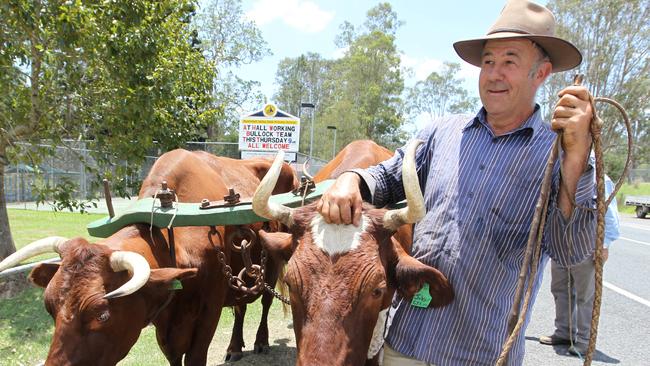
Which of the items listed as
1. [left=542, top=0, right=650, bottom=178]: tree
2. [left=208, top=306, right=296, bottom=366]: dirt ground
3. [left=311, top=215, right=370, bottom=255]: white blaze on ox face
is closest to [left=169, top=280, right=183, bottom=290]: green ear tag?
[left=311, top=215, right=370, bottom=255]: white blaze on ox face

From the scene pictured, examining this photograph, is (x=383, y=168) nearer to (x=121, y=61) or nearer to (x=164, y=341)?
(x=164, y=341)

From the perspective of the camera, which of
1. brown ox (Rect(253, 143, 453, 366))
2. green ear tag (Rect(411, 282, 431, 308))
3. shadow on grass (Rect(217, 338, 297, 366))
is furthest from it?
shadow on grass (Rect(217, 338, 297, 366))

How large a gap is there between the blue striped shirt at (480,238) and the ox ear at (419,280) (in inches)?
3.3

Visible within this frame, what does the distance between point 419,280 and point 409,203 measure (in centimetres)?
42

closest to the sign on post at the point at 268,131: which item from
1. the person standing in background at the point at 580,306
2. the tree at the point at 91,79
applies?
the tree at the point at 91,79

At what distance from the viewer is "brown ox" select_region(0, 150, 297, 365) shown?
113 inches

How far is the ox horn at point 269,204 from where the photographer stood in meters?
2.53

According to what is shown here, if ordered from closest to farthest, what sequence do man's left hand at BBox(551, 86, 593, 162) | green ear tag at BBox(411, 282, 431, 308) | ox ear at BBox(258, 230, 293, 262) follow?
man's left hand at BBox(551, 86, 593, 162)
green ear tag at BBox(411, 282, 431, 308)
ox ear at BBox(258, 230, 293, 262)

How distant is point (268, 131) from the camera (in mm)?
13328

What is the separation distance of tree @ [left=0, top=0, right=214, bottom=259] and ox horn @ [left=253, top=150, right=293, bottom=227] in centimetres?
489

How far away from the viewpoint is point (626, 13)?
123 feet

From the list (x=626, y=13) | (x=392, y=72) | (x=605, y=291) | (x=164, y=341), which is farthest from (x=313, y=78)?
(x=164, y=341)

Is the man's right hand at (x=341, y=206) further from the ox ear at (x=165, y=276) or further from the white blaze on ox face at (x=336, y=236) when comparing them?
the ox ear at (x=165, y=276)

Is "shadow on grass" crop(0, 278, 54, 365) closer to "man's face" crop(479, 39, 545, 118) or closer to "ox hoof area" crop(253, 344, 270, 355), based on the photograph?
"ox hoof area" crop(253, 344, 270, 355)
